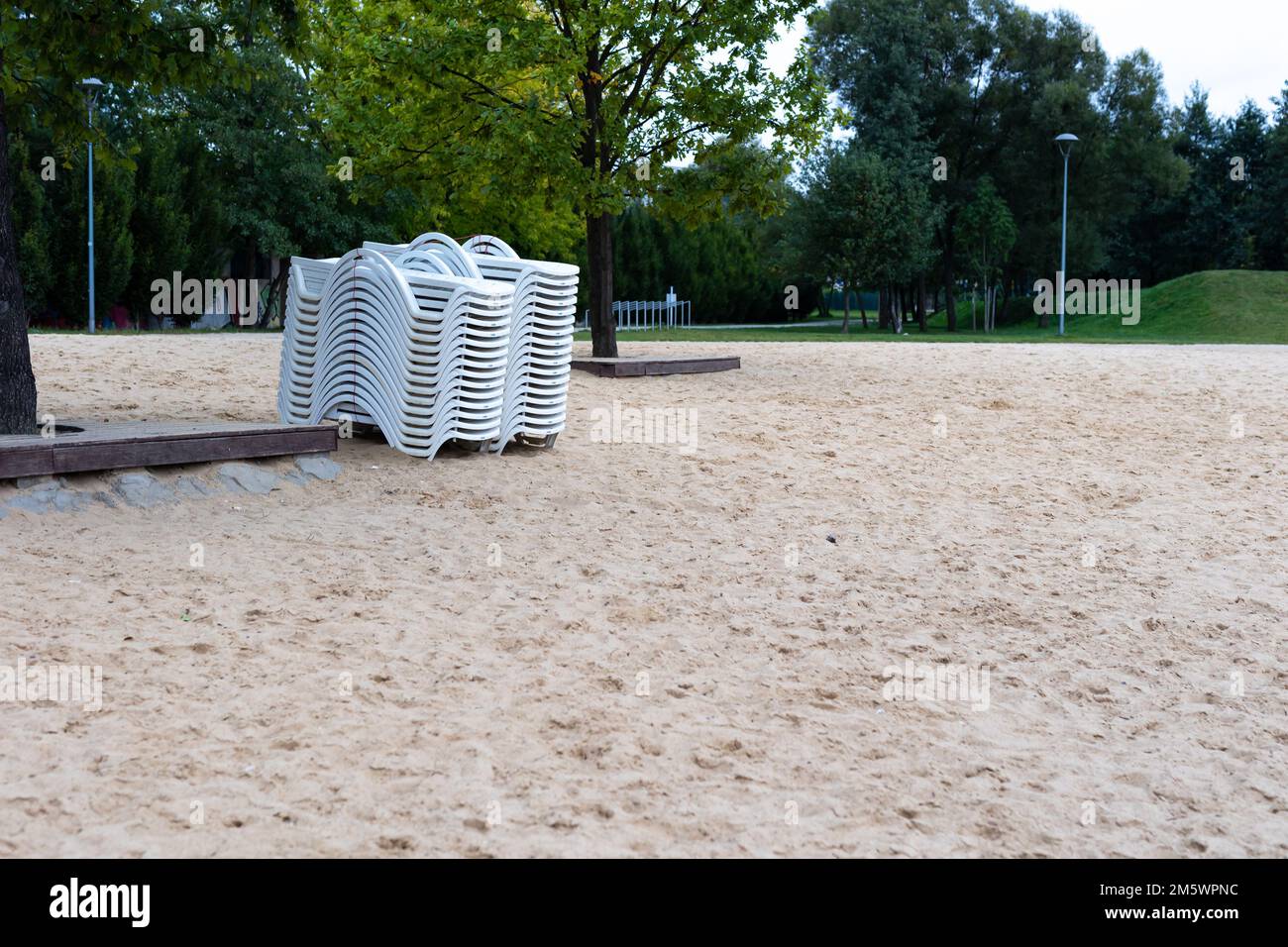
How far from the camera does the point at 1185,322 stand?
120ft

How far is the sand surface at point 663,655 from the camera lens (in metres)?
4.19

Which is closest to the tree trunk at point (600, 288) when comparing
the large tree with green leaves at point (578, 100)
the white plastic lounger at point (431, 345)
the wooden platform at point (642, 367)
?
the large tree with green leaves at point (578, 100)

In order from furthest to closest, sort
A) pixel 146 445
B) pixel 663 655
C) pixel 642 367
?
pixel 642 367, pixel 146 445, pixel 663 655

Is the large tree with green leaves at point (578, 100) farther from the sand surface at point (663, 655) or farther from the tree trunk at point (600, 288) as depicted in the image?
the sand surface at point (663, 655)

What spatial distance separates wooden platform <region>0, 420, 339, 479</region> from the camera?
25.6 ft

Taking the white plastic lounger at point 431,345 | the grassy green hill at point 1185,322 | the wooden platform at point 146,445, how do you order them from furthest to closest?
the grassy green hill at point 1185,322 → the white plastic lounger at point 431,345 → the wooden platform at point 146,445

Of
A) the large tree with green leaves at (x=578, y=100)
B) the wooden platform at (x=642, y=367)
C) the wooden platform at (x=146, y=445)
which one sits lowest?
the wooden platform at (x=146, y=445)

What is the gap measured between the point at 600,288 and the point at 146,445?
38.0 ft

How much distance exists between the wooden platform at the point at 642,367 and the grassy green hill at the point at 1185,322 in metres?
11.5

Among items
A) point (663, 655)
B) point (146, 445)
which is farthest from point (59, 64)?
point (663, 655)

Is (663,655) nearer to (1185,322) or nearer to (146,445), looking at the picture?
(146,445)

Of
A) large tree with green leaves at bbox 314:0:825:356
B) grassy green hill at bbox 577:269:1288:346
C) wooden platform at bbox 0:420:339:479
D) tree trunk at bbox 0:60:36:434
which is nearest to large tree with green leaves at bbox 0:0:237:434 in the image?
tree trunk at bbox 0:60:36:434

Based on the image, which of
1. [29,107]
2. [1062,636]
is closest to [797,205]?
[29,107]
